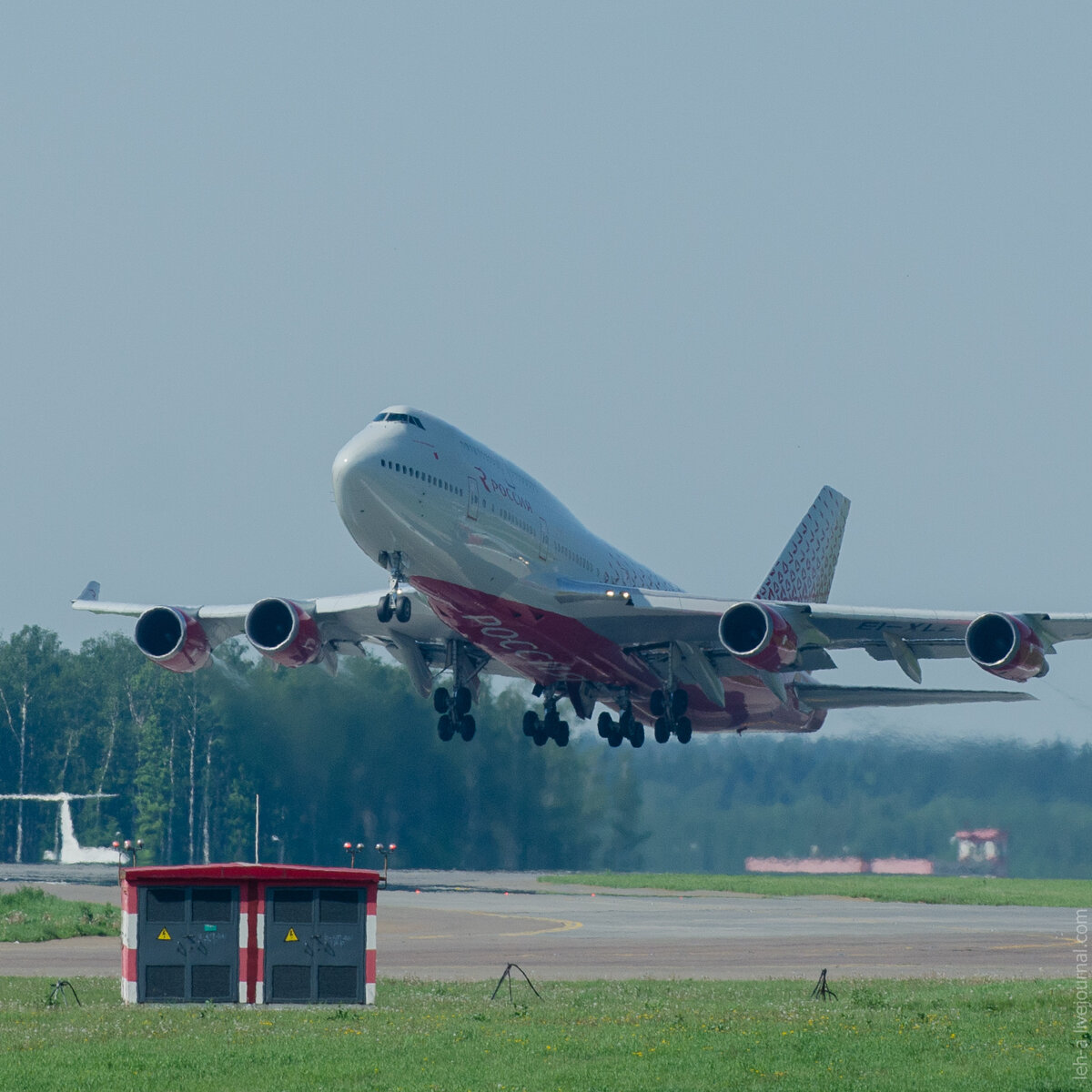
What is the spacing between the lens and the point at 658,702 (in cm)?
4809

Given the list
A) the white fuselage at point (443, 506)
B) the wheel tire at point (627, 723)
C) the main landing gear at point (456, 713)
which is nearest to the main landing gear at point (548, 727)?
the wheel tire at point (627, 723)

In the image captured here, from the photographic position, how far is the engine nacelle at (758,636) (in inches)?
1599

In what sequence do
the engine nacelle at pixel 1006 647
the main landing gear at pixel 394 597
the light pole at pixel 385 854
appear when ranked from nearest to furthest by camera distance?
the light pole at pixel 385 854 < the main landing gear at pixel 394 597 < the engine nacelle at pixel 1006 647

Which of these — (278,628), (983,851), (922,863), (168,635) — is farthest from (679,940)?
(922,863)

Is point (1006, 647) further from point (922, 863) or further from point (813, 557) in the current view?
point (922, 863)

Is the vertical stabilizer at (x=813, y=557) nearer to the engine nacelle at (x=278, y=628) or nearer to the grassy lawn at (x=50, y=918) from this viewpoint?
the engine nacelle at (x=278, y=628)

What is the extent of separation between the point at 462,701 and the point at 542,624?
23.0ft

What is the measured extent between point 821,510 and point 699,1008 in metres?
38.0

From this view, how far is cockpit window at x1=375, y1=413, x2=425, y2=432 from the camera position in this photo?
120 ft

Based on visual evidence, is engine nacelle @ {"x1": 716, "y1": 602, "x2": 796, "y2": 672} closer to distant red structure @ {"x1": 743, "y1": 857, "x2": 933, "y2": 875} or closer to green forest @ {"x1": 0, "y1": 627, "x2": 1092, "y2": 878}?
green forest @ {"x1": 0, "y1": 627, "x2": 1092, "y2": 878}

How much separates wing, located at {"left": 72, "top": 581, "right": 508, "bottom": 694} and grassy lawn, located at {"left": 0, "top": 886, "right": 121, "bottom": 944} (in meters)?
7.32

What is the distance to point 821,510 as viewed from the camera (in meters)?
61.1

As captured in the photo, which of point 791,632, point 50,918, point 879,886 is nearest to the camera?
point 791,632

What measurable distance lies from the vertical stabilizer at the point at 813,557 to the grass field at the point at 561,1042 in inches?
1190
